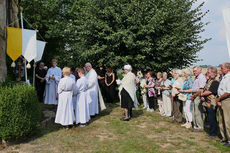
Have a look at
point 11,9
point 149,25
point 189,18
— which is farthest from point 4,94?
point 189,18

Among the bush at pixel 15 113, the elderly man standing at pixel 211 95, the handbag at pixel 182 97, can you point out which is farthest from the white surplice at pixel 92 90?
the elderly man standing at pixel 211 95

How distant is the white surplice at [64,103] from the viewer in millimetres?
6008

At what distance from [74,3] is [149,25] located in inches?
369

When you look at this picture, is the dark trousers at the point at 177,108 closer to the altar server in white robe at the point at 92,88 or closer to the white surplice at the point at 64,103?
the altar server in white robe at the point at 92,88

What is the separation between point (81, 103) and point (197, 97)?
3750mm

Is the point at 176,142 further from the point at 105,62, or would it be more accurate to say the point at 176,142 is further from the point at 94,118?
the point at 105,62

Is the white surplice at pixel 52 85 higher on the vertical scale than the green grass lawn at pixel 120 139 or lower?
higher

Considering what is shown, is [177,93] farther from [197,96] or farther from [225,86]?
[225,86]

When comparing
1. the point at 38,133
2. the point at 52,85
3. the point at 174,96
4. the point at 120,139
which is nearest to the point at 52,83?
the point at 52,85

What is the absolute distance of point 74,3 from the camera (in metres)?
17.3

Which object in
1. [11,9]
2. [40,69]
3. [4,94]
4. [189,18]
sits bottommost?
[4,94]

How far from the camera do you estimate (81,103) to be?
6.66m

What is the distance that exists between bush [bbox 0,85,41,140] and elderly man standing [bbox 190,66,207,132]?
15.5ft

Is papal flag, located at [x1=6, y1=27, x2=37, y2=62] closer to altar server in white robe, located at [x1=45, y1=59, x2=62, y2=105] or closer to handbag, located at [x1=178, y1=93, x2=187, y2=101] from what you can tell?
altar server in white robe, located at [x1=45, y1=59, x2=62, y2=105]
